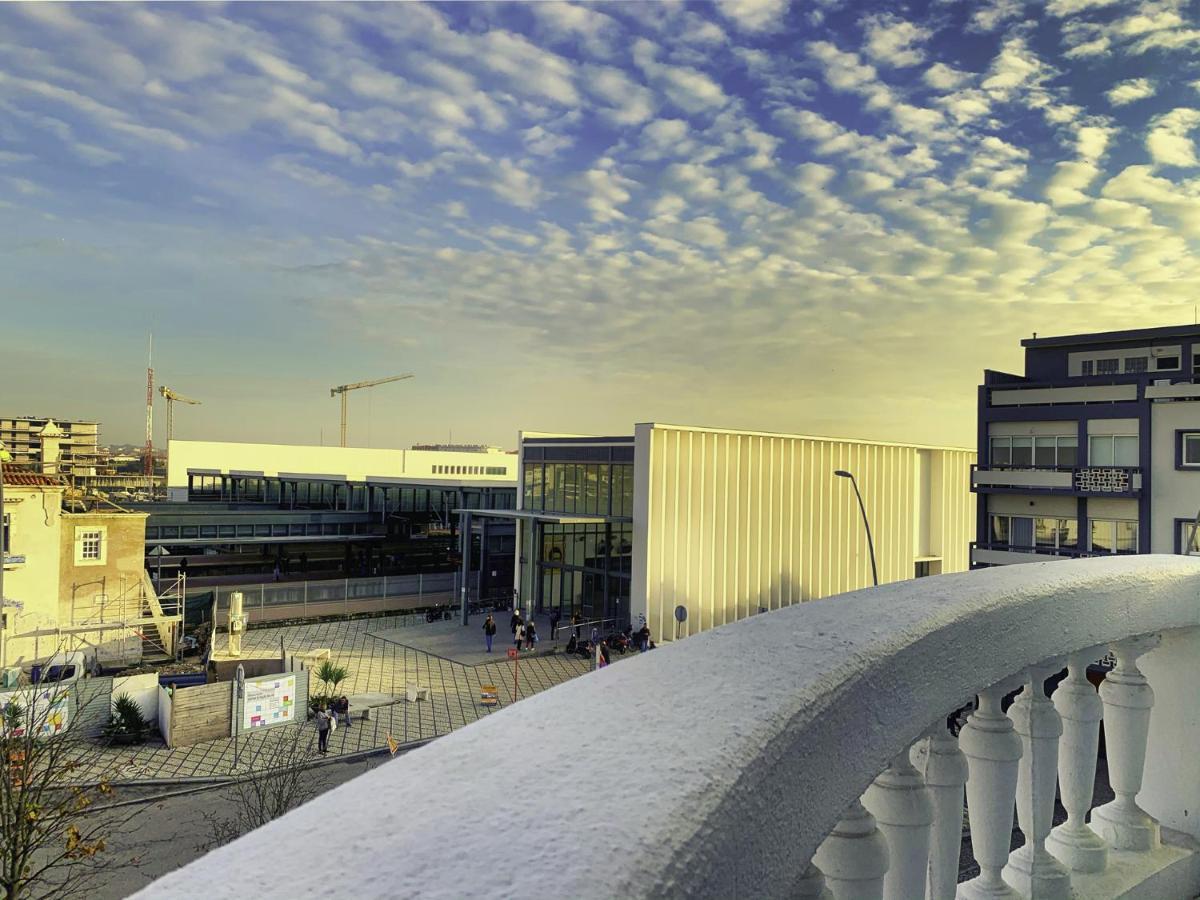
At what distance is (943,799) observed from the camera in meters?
2.11

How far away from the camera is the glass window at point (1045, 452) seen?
27.5 metres

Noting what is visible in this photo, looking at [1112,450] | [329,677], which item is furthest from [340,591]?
[1112,450]

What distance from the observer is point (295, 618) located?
35625 mm

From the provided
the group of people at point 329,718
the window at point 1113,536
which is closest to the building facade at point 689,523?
the window at point 1113,536

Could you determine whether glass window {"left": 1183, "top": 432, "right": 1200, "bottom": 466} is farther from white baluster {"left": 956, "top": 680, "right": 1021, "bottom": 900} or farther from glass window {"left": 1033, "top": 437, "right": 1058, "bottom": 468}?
white baluster {"left": 956, "top": 680, "right": 1021, "bottom": 900}

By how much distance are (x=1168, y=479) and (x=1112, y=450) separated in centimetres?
192

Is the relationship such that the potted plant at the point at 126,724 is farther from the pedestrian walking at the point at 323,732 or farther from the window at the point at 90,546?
the window at the point at 90,546

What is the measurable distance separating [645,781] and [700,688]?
1.04 ft

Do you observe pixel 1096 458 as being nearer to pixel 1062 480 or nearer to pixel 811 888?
pixel 1062 480

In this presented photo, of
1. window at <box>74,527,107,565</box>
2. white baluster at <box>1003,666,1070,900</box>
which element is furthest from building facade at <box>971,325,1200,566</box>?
window at <box>74,527,107,565</box>

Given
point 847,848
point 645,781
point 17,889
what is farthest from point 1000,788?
point 17,889

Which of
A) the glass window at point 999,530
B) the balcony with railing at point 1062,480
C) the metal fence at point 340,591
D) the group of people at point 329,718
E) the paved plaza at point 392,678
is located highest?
the balcony with railing at point 1062,480

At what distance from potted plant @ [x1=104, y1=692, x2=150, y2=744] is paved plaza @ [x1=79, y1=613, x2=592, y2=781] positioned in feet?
1.04

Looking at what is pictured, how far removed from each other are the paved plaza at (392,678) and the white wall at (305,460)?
1793 inches
